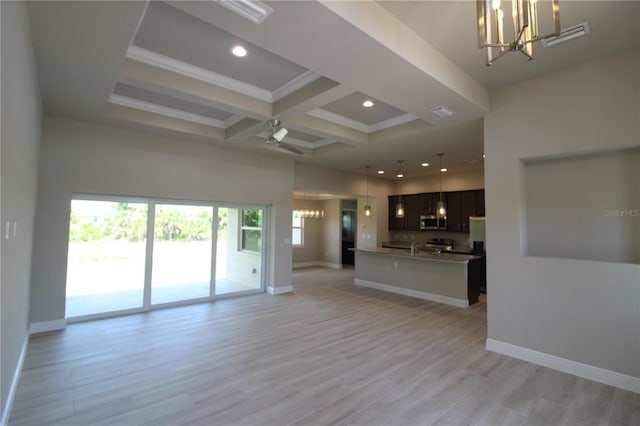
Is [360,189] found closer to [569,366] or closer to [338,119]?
[338,119]

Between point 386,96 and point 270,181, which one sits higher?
point 386,96

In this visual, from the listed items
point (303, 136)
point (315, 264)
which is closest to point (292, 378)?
point (303, 136)

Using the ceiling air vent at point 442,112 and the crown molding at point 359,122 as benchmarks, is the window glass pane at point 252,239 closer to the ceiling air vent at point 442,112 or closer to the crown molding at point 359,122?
the crown molding at point 359,122

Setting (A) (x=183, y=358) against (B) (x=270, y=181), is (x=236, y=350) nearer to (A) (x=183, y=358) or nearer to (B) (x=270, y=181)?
(A) (x=183, y=358)

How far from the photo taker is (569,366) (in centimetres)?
320

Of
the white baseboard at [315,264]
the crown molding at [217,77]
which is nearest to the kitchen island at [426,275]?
the white baseboard at [315,264]

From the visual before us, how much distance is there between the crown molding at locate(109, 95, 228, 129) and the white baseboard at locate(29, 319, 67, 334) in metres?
3.17

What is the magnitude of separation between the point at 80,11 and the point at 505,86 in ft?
14.0

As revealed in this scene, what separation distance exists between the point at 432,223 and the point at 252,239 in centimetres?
503

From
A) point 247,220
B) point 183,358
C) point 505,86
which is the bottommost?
point 183,358

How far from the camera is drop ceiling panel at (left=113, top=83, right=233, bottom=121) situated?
3969 mm

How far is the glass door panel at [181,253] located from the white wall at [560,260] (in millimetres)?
4851

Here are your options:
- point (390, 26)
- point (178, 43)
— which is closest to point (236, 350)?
point (178, 43)

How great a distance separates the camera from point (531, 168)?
380cm
